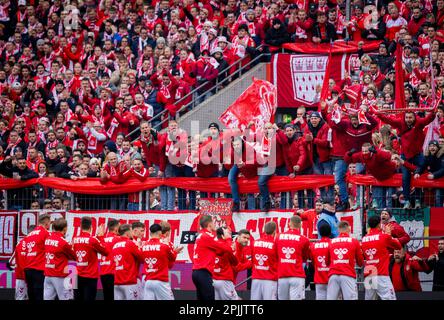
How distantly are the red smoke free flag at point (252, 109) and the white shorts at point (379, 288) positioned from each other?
524cm

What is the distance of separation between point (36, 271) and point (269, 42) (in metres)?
9.39

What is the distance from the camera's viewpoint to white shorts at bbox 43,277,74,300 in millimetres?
20562

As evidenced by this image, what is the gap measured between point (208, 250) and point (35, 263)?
3.59 meters

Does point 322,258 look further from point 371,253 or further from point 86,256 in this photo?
point 86,256

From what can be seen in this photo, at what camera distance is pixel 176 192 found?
2308 centimetres

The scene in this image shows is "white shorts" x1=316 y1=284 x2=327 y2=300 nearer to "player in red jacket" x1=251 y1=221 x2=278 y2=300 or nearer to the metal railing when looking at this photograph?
"player in red jacket" x1=251 y1=221 x2=278 y2=300

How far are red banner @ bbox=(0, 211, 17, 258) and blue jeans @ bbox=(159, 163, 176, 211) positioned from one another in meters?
3.41

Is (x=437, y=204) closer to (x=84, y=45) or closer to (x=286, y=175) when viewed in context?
(x=286, y=175)

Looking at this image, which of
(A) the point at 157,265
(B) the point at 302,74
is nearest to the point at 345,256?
(A) the point at 157,265

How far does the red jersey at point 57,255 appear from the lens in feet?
67.3

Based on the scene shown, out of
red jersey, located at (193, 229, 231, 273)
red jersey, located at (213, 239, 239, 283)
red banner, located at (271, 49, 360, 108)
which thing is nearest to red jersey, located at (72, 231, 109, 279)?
red jersey, located at (193, 229, 231, 273)

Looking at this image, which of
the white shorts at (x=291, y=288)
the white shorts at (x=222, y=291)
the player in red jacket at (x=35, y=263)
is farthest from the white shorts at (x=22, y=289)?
the white shorts at (x=291, y=288)

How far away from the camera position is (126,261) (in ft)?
Result: 65.0
